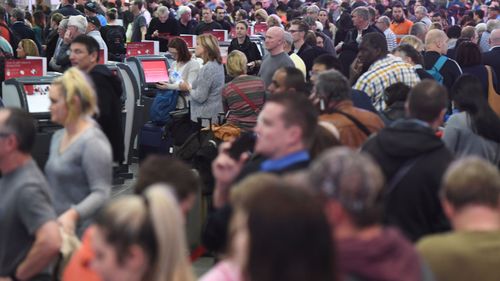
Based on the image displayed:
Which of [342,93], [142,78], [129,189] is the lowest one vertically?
[129,189]

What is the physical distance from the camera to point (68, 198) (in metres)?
5.54

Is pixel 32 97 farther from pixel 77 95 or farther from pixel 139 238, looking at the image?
pixel 139 238

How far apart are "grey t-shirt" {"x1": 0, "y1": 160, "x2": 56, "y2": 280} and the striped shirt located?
4.15 meters

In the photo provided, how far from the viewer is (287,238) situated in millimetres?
2779

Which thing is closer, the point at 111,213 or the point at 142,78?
the point at 111,213

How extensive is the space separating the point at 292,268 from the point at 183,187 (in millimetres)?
1419

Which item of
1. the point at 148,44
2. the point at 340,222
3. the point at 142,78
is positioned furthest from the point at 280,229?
the point at 148,44

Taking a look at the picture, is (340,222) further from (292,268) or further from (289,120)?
(289,120)

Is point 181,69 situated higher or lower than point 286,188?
lower

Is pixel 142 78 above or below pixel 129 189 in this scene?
above

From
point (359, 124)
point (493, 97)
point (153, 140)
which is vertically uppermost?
point (359, 124)

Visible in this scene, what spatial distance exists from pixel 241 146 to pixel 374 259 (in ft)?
8.03

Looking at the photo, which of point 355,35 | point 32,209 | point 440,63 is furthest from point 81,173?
point 355,35

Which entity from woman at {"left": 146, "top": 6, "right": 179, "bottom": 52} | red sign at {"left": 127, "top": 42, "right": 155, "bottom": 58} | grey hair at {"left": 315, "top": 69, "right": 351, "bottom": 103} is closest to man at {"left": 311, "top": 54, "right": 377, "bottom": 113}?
grey hair at {"left": 315, "top": 69, "right": 351, "bottom": 103}
